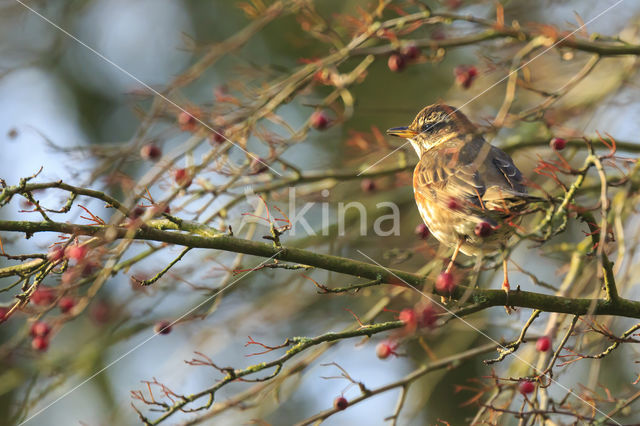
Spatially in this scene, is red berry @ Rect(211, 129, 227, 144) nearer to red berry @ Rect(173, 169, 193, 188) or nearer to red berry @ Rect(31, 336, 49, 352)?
red berry @ Rect(173, 169, 193, 188)

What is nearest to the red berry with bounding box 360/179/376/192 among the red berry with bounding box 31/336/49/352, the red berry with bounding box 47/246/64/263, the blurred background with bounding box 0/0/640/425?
the blurred background with bounding box 0/0/640/425

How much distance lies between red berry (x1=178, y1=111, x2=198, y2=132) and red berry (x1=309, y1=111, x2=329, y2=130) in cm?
83

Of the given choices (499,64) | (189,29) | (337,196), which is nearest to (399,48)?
(499,64)

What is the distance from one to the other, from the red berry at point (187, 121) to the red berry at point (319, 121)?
829mm

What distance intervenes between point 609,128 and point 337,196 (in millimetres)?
2423

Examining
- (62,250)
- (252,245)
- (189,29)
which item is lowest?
(252,245)

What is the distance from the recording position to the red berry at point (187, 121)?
15.0 feet

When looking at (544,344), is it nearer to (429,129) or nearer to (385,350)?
(385,350)

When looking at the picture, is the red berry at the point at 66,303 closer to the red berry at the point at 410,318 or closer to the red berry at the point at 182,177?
the red berry at the point at 182,177

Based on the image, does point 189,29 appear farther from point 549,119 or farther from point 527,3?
point 549,119

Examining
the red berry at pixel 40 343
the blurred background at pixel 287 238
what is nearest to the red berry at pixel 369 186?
the blurred background at pixel 287 238

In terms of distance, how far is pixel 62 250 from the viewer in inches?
119

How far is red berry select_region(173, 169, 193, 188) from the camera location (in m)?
4.00

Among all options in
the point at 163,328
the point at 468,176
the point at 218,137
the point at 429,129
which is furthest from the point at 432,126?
the point at 163,328
